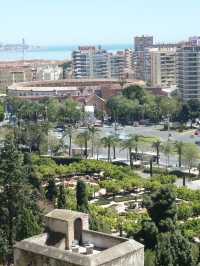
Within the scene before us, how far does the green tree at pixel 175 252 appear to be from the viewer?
20.8 meters

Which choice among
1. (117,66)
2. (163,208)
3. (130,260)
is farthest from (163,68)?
(130,260)

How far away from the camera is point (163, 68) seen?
111m

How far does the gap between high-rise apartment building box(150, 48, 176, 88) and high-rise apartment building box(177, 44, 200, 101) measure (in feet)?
42.6

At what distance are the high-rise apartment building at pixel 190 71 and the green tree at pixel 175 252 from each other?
237 feet

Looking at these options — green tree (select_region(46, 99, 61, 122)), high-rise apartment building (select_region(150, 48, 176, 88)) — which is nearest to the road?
green tree (select_region(46, 99, 61, 122))

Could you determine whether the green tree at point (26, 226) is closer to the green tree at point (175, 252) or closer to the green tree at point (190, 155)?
the green tree at point (175, 252)

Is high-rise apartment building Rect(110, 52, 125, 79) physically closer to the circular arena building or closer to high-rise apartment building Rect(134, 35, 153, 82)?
→ high-rise apartment building Rect(134, 35, 153, 82)

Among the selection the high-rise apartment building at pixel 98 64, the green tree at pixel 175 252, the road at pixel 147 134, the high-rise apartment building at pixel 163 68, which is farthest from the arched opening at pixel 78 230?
the high-rise apartment building at pixel 98 64

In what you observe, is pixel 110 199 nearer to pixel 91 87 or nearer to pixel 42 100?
pixel 42 100

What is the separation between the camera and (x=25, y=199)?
26141 mm

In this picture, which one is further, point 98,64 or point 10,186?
point 98,64

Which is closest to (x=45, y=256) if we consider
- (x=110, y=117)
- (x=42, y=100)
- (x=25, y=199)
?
(x=25, y=199)

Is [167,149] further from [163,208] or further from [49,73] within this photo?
[49,73]

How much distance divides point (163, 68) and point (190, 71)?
17643 millimetres
